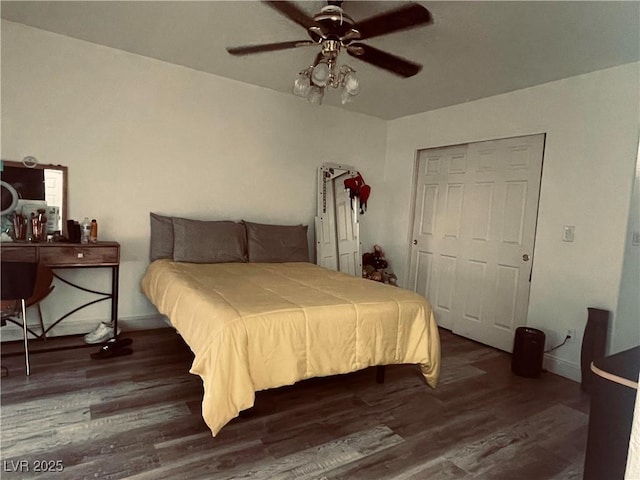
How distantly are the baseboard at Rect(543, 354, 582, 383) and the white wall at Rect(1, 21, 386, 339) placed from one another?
2.76 m

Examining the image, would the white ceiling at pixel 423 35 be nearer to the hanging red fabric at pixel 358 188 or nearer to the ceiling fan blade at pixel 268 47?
the ceiling fan blade at pixel 268 47

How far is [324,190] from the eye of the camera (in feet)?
14.4

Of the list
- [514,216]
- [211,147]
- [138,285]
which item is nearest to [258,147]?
[211,147]

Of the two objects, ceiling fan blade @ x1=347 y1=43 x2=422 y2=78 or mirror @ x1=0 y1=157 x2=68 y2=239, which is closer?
ceiling fan blade @ x1=347 y1=43 x2=422 y2=78

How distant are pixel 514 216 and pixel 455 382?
5.57 ft

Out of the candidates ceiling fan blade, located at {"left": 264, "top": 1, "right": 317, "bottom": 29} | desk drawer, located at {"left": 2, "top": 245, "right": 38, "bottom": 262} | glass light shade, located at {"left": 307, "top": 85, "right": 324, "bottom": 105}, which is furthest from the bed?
ceiling fan blade, located at {"left": 264, "top": 1, "right": 317, "bottom": 29}

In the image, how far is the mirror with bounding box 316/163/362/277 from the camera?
171 inches

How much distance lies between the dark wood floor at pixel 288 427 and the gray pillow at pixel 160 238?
90cm

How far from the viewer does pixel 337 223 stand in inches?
176

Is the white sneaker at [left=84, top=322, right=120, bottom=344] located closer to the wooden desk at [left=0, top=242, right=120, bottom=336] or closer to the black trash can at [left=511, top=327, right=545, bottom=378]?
the wooden desk at [left=0, top=242, right=120, bottom=336]

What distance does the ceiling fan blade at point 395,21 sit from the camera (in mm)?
1740

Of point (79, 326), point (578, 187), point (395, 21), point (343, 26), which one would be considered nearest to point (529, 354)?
point (578, 187)

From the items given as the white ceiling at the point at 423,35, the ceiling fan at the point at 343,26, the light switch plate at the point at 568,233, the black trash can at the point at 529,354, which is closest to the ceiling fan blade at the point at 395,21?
the ceiling fan at the point at 343,26

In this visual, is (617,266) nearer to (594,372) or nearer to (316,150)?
(594,372)
